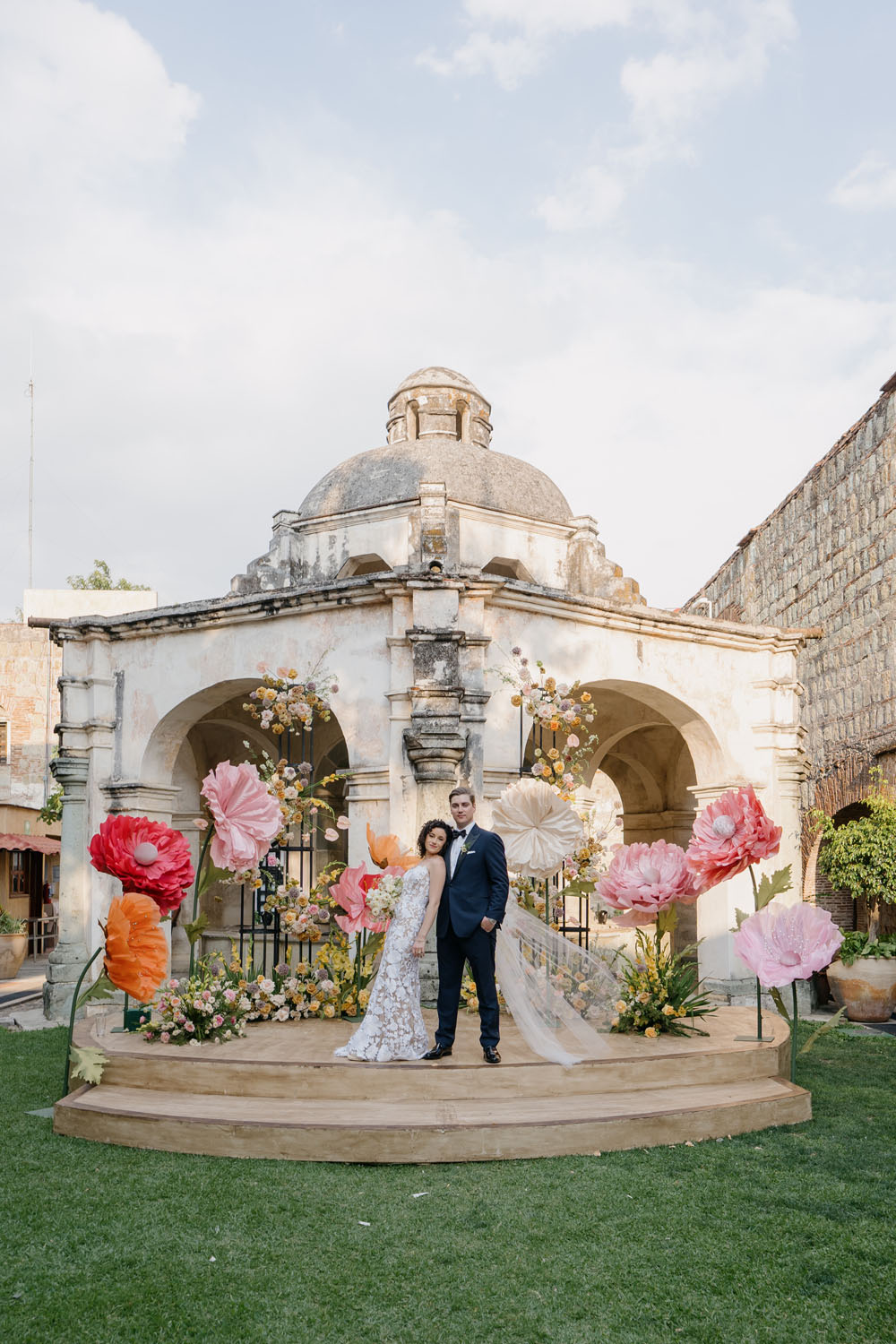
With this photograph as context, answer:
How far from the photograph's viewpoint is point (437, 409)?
14914 millimetres

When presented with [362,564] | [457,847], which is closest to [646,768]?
[362,564]

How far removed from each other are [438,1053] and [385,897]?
47.4 inches

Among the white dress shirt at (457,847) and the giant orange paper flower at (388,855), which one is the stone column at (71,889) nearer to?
the giant orange paper flower at (388,855)

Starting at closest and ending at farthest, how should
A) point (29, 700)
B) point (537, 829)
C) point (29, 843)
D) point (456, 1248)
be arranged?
point (456, 1248) → point (537, 829) → point (29, 843) → point (29, 700)

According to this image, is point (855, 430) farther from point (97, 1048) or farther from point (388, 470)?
point (97, 1048)

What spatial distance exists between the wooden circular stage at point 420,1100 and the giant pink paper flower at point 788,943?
2.05 ft

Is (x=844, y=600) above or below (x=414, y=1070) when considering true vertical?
above

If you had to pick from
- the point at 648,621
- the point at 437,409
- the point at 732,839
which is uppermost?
the point at 437,409

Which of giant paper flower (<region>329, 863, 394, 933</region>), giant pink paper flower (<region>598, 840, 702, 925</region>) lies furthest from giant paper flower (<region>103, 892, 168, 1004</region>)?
giant pink paper flower (<region>598, 840, 702, 925</region>)

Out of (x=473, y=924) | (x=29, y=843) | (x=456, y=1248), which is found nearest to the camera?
(x=456, y=1248)

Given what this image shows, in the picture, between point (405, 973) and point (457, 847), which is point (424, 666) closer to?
point (457, 847)

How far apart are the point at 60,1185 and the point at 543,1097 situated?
2.59m

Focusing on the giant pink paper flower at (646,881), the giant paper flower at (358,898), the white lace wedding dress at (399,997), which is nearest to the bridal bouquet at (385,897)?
the giant paper flower at (358,898)

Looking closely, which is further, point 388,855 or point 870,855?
point 870,855
